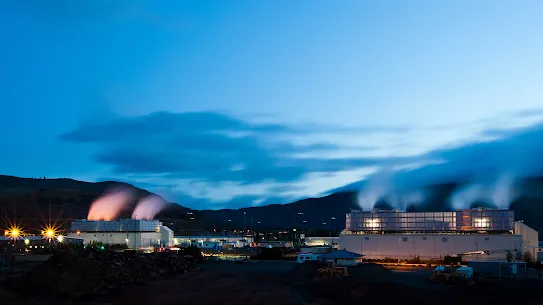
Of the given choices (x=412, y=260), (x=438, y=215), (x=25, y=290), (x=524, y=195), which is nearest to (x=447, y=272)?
(x=412, y=260)

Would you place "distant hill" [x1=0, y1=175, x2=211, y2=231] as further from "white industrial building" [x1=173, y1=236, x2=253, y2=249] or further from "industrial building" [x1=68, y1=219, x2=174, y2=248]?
"white industrial building" [x1=173, y1=236, x2=253, y2=249]

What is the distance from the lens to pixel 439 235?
57.8 m

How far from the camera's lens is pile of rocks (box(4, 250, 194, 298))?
95.0 feet

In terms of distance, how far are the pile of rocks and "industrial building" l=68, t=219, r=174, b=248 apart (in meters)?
43.1

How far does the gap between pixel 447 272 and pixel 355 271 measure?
267 inches

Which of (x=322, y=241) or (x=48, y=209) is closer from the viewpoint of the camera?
(x=322, y=241)

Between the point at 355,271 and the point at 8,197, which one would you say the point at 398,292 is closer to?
the point at 355,271

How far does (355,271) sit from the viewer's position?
4291 cm

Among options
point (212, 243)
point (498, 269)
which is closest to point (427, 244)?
point (498, 269)

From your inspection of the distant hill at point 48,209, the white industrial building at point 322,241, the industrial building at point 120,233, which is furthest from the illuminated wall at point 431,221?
the distant hill at point 48,209

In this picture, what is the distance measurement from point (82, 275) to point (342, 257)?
21.8 m

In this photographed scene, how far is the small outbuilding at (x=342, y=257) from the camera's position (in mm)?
45594

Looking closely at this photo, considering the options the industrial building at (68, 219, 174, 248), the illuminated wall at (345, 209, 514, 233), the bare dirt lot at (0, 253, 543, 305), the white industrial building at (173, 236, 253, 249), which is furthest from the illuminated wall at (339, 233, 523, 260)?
the industrial building at (68, 219, 174, 248)

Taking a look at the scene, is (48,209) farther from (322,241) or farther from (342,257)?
(342,257)
